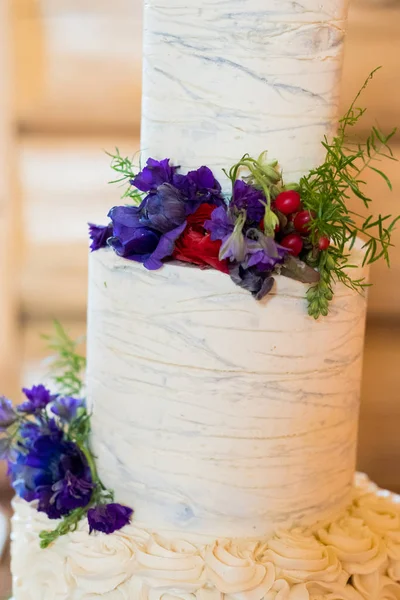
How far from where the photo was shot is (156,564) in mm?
1055

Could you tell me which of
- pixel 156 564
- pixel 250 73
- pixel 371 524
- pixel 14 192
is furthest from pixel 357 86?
pixel 156 564

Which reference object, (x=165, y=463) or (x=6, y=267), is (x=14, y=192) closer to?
(x=6, y=267)

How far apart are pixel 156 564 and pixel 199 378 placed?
27 cm

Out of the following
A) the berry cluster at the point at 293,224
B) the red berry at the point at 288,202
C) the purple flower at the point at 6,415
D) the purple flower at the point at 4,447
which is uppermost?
the red berry at the point at 288,202

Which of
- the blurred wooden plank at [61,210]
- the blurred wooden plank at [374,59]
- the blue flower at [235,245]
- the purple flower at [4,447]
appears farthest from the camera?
the blurred wooden plank at [61,210]

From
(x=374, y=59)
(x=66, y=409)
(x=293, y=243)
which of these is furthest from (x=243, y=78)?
(x=374, y=59)

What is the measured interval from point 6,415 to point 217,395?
0.39 m

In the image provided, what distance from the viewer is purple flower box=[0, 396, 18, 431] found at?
4.02 ft

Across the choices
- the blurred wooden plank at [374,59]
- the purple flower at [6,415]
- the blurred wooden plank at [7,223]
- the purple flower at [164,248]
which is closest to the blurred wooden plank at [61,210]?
the blurred wooden plank at [7,223]

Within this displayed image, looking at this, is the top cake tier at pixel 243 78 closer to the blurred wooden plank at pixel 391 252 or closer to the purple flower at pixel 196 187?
the purple flower at pixel 196 187

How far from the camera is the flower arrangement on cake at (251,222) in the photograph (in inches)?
39.4

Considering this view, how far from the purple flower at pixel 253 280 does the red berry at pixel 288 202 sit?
0.10 m

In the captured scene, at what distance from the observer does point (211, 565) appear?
1.05 meters

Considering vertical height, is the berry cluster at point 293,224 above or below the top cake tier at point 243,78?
below
